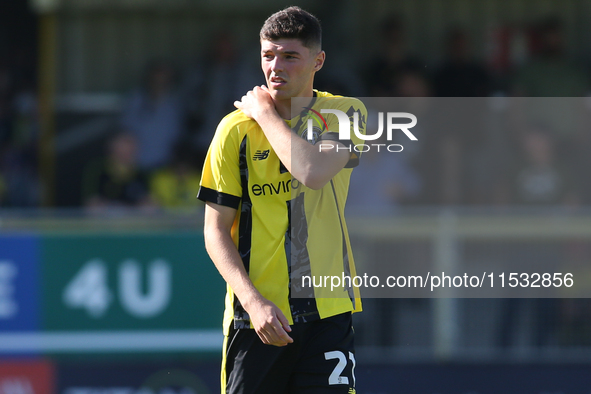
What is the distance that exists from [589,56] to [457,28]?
1480 millimetres

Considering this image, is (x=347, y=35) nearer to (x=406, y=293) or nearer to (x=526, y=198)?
(x=526, y=198)

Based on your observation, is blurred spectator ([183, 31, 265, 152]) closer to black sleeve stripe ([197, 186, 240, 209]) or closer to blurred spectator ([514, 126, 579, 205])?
blurred spectator ([514, 126, 579, 205])

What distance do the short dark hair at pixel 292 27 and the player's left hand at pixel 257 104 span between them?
22cm

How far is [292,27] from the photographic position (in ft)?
9.96

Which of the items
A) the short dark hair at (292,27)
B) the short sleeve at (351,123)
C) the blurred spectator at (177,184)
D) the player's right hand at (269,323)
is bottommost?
the player's right hand at (269,323)

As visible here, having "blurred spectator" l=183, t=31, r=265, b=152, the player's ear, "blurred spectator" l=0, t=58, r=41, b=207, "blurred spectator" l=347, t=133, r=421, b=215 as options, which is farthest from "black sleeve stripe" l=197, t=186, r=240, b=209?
"blurred spectator" l=0, t=58, r=41, b=207

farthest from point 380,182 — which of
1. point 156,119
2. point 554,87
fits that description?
point 156,119

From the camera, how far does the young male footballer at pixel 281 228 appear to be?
121 inches

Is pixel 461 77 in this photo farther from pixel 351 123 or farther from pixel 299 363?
pixel 299 363

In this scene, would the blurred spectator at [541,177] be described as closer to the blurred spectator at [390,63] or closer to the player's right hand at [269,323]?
the blurred spectator at [390,63]

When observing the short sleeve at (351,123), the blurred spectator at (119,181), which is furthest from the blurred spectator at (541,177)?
the short sleeve at (351,123)

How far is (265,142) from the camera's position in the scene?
3.16 m

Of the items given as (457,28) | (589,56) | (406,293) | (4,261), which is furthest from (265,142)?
(589,56)

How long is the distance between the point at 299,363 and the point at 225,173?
2.67 ft
